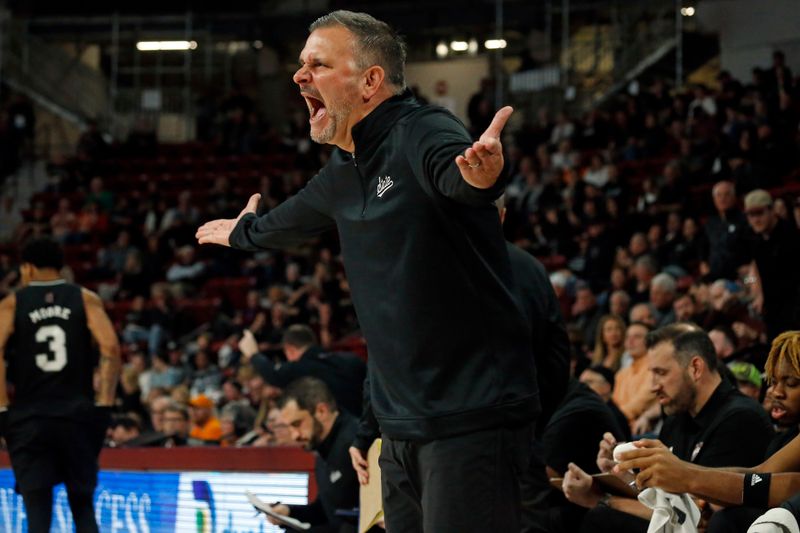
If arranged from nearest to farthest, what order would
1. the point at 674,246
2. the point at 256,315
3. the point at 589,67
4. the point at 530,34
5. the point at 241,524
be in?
the point at 241,524, the point at 674,246, the point at 256,315, the point at 589,67, the point at 530,34

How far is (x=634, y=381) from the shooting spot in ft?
27.6

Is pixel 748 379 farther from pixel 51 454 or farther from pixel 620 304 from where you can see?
pixel 620 304

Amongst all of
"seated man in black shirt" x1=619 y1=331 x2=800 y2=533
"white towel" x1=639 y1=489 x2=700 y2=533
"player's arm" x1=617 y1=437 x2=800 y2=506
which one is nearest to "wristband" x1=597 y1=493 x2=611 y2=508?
"seated man in black shirt" x1=619 y1=331 x2=800 y2=533

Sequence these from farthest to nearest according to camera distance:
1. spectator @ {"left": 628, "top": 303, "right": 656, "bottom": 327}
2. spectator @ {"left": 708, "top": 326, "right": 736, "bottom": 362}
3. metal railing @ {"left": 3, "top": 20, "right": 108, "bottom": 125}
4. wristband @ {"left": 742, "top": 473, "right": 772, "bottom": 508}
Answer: metal railing @ {"left": 3, "top": 20, "right": 108, "bottom": 125}
spectator @ {"left": 628, "top": 303, "right": 656, "bottom": 327}
spectator @ {"left": 708, "top": 326, "right": 736, "bottom": 362}
wristband @ {"left": 742, "top": 473, "right": 772, "bottom": 508}

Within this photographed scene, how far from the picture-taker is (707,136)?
16562mm

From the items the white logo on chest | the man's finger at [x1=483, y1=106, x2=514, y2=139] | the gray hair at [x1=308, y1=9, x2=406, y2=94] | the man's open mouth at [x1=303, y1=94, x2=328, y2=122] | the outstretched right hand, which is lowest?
the outstretched right hand

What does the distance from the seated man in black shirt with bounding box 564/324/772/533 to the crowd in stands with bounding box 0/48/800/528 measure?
559 mm

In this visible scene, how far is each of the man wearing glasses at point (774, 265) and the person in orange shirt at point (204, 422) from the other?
500 centimetres

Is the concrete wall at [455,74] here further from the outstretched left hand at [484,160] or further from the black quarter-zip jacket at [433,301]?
the outstretched left hand at [484,160]

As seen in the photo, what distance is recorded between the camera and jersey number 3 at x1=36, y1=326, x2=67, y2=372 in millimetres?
7004

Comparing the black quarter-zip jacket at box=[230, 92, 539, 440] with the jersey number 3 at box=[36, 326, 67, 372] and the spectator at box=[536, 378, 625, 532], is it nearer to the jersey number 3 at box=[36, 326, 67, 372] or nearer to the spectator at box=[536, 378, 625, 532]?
the spectator at box=[536, 378, 625, 532]

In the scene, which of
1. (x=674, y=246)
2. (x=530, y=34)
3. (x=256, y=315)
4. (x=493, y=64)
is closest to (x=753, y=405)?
(x=674, y=246)

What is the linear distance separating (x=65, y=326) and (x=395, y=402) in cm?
446

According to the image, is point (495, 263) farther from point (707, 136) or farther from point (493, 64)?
point (493, 64)
